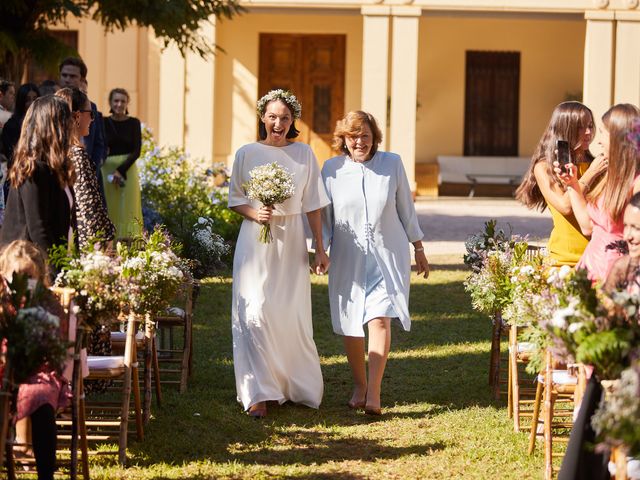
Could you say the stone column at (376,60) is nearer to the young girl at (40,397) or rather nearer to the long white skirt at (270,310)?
the long white skirt at (270,310)

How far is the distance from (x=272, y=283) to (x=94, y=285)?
2094 millimetres

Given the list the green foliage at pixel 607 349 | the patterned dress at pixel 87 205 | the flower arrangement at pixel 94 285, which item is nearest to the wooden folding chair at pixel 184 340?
the patterned dress at pixel 87 205

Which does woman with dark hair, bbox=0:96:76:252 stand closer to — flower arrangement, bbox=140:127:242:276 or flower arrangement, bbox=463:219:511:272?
flower arrangement, bbox=463:219:511:272

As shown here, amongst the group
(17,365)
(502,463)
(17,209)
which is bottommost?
(502,463)

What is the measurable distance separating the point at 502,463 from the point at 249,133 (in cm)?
→ 1878

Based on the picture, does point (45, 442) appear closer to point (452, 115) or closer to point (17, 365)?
point (17, 365)

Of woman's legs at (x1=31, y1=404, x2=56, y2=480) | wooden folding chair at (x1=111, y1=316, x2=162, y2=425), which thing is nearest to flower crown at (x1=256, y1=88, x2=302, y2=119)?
wooden folding chair at (x1=111, y1=316, x2=162, y2=425)

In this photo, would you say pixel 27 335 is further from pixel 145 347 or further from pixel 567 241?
pixel 567 241

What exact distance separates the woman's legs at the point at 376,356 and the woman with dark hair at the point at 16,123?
Result: 3028mm

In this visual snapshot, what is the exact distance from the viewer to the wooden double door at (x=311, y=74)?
25453 mm

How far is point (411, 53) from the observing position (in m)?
23.0

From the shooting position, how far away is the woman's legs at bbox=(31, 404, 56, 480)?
5.59 metres

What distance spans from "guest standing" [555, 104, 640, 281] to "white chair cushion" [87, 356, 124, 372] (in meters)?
2.45

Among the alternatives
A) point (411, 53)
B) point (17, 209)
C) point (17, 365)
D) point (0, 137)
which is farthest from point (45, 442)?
point (411, 53)
